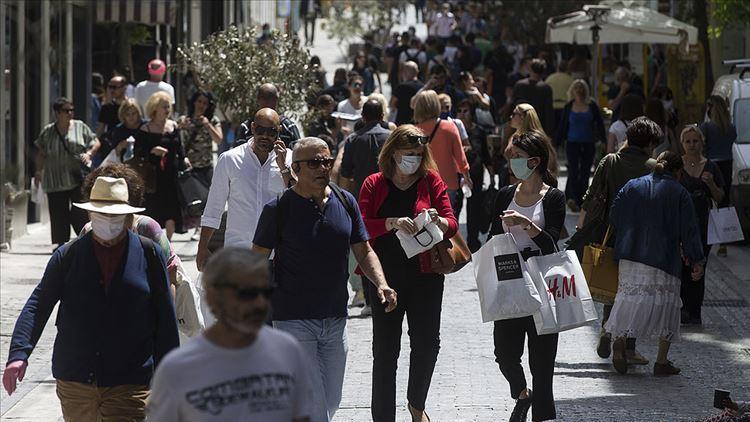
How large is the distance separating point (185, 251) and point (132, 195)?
9.80 m

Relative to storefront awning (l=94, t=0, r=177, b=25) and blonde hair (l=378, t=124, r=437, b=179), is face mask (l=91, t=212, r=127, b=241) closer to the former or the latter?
blonde hair (l=378, t=124, r=437, b=179)

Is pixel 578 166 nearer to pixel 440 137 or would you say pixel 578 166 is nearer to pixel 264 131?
pixel 440 137

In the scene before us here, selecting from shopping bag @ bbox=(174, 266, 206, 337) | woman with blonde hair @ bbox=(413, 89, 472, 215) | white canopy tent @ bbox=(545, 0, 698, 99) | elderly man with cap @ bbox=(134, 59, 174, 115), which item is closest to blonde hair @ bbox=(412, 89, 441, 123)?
woman with blonde hair @ bbox=(413, 89, 472, 215)

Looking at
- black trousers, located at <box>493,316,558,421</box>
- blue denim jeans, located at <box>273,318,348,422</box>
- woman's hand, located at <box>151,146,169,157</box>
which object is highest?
woman's hand, located at <box>151,146,169,157</box>

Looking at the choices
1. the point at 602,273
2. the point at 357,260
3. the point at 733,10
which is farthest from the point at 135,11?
the point at 357,260

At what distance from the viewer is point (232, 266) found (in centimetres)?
442

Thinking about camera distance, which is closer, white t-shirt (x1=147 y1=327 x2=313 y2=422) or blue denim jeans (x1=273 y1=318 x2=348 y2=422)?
white t-shirt (x1=147 y1=327 x2=313 y2=422)

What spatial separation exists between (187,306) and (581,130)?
12.6 metres

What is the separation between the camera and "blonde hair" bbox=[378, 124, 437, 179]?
8414mm

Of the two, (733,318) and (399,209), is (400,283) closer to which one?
(399,209)

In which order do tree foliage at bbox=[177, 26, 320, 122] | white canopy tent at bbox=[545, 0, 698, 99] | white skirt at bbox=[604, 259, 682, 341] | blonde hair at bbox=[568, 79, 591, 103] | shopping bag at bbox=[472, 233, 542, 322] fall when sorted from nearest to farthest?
shopping bag at bbox=[472, 233, 542, 322] < white skirt at bbox=[604, 259, 682, 341] < tree foliage at bbox=[177, 26, 320, 122] < blonde hair at bbox=[568, 79, 591, 103] < white canopy tent at bbox=[545, 0, 698, 99]

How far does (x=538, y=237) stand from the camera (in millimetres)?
8531

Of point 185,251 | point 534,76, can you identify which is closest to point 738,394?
point 185,251

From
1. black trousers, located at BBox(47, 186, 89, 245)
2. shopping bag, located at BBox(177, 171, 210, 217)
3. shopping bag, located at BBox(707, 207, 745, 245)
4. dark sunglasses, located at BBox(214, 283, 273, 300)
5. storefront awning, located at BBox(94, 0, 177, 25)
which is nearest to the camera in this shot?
dark sunglasses, located at BBox(214, 283, 273, 300)
